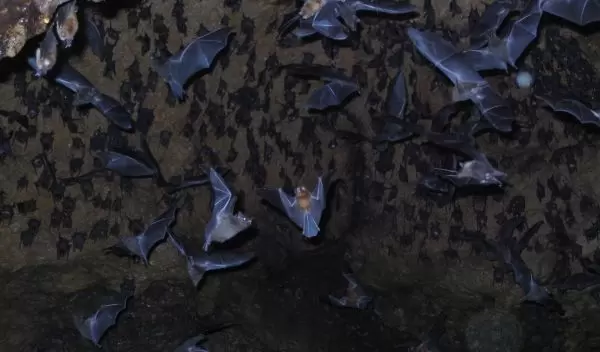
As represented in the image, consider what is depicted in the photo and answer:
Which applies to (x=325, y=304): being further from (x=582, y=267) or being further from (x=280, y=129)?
(x=582, y=267)

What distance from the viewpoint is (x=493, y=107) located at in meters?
6.02

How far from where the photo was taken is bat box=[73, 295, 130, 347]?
7.03 meters

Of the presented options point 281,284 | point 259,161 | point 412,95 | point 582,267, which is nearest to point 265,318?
point 281,284

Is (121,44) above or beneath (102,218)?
above

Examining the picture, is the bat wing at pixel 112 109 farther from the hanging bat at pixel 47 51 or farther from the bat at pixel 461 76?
the bat at pixel 461 76

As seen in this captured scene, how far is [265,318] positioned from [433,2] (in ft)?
13.2

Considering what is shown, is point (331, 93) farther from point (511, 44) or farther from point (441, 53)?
point (511, 44)

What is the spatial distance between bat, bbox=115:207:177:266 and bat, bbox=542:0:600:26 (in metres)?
3.69

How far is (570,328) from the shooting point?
27.3 ft

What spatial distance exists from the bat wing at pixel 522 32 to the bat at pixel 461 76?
32 centimetres

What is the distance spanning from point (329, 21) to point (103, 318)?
375 cm

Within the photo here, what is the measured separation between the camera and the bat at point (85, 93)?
18.6 ft

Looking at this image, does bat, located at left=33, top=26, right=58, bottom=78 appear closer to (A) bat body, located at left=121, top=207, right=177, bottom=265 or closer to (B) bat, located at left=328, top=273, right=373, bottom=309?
(A) bat body, located at left=121, top=207, right=177, bottom=265

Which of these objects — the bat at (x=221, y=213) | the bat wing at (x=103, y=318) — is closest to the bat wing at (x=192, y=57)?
the bat at (x=221, y=213)
